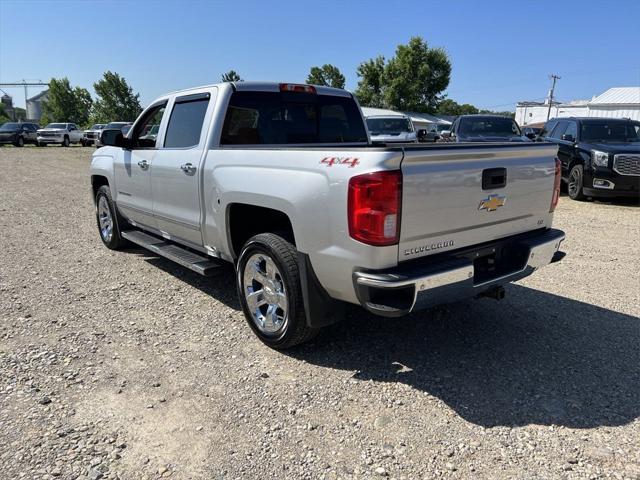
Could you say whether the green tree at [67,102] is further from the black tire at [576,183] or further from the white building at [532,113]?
the black tire at [576,183]

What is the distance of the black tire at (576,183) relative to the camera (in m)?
10.7

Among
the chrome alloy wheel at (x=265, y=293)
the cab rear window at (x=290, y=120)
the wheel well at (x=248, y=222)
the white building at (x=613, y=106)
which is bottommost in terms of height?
the chrome alloy wheel at (x=265, y=293)

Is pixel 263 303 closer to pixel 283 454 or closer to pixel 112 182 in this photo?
pixel 283 454

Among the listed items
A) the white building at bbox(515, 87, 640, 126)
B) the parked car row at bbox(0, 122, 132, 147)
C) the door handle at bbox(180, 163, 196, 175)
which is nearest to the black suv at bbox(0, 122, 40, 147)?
the parked car row at bbox(0, 122, 132, 147)

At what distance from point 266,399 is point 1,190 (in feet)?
41.3

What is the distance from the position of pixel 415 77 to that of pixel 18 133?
37279 mm

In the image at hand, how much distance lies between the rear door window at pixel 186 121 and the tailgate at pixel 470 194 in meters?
2.27

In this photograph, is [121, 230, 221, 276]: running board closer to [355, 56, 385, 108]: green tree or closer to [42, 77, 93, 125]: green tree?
[355, 56, 385, 108]: green tree

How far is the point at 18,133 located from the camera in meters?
33.7

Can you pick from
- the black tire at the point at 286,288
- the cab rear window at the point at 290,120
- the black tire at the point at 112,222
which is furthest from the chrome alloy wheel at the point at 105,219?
the black tire at the point at 286,288

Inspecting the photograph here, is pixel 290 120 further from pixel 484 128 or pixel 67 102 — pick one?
pixel 67 102

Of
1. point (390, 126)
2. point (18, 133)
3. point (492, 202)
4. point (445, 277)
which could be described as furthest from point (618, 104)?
point (445, 277)

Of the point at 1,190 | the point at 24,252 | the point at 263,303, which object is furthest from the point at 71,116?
the point at 263,303

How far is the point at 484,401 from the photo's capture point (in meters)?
3.06
